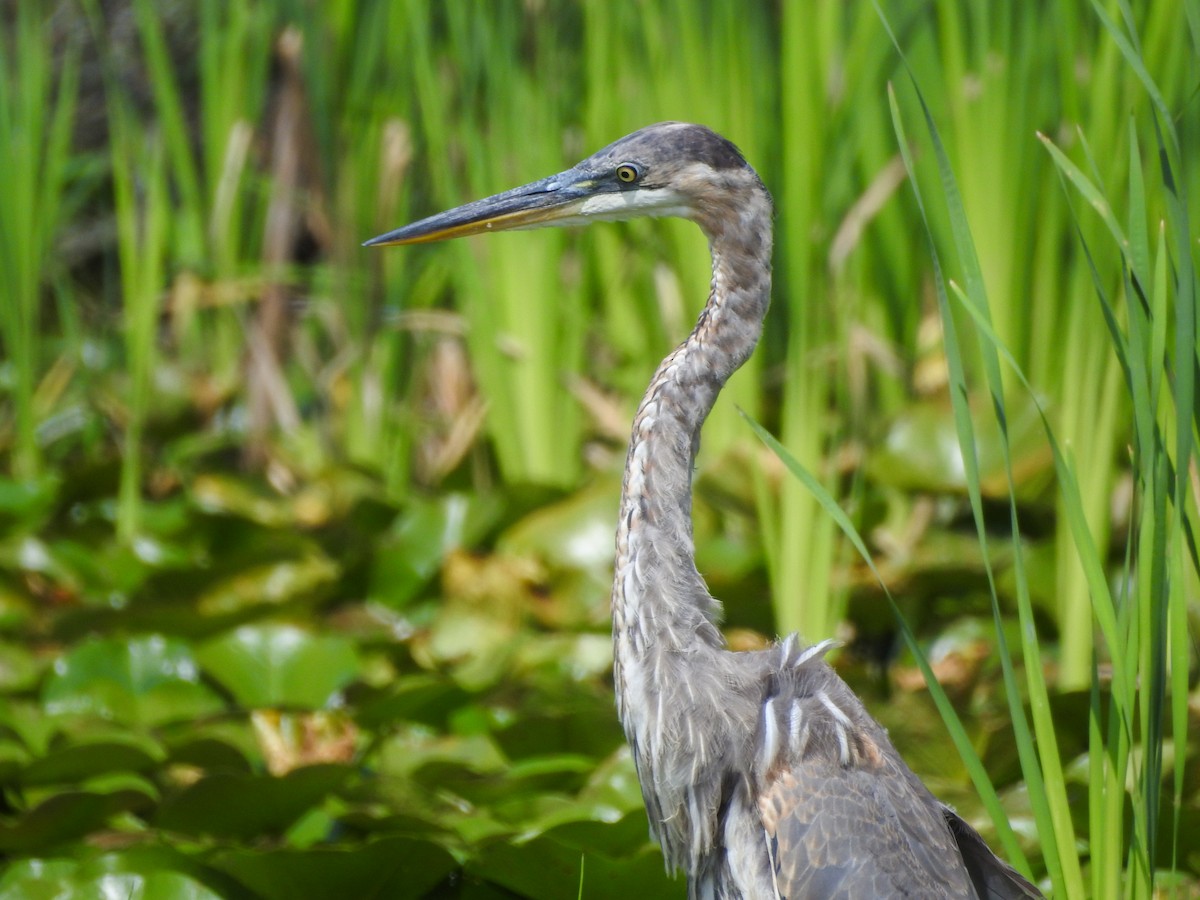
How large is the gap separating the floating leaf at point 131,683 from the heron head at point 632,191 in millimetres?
1262

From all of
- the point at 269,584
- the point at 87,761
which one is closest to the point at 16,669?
the point at 269,584

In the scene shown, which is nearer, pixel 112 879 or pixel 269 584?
pixel 112 879

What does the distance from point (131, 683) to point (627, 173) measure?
63.5 inches

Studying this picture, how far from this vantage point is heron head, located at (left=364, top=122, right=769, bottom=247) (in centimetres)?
216

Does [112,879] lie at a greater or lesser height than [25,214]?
lesser

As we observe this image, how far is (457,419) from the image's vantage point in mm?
4629

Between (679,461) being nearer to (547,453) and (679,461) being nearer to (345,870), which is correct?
(345,870)

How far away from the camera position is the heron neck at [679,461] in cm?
204

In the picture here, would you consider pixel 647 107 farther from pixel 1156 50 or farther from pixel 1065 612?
pixel 1065 612

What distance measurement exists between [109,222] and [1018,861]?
235 inches

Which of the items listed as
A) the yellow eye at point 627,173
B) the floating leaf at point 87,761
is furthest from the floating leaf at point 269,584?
the yellow eye at point 627,173

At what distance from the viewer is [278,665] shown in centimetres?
305

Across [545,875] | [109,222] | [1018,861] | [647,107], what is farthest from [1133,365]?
[109,222]

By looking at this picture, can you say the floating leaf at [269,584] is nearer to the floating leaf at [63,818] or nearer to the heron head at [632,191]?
the floating leaf at [63,818]
